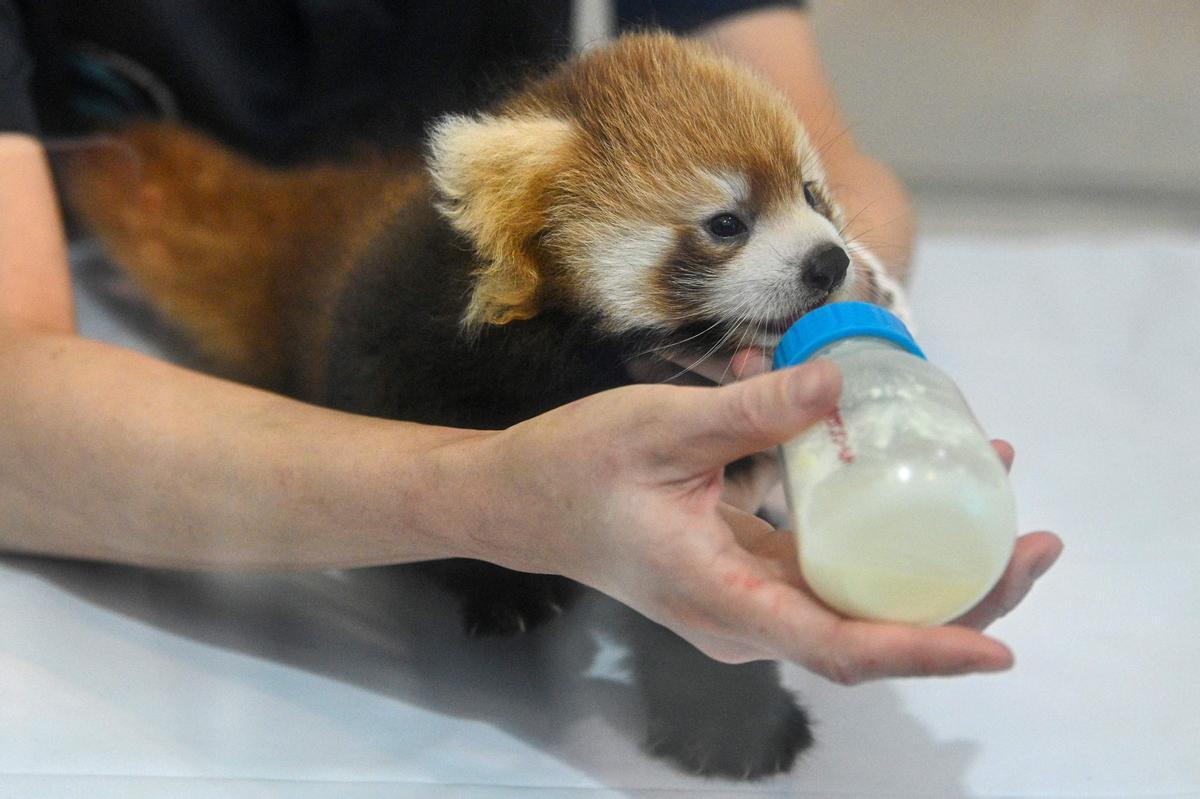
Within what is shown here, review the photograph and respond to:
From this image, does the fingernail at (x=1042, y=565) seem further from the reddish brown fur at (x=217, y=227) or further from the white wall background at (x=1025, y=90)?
the white wall background at (x=1025, y=90)

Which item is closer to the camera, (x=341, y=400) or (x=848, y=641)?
(x=848, y=641)

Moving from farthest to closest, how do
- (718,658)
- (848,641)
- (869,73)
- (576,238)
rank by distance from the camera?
(869,73) < (576,238) < (718,658) < (848,641)

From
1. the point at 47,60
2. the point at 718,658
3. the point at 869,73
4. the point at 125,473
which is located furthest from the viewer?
the point at 869,73

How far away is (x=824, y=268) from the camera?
81 centimetres

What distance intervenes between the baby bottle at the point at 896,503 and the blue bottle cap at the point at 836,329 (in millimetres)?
25

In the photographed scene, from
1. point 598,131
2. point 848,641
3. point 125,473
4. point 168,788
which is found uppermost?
point 598,131

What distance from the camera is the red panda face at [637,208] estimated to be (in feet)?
2.76

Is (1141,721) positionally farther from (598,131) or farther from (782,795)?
(598,131)

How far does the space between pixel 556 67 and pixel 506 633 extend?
0.52 m

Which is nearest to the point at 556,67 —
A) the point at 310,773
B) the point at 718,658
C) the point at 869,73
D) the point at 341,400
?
the point at 341,400

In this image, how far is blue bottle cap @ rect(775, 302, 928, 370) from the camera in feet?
2.28

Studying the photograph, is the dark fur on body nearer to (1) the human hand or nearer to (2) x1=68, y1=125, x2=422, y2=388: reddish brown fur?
(1) the human hand

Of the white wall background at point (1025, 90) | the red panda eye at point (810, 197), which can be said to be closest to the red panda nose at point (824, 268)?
the red panda eye at point (810, 197)

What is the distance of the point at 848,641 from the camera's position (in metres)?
0.62
